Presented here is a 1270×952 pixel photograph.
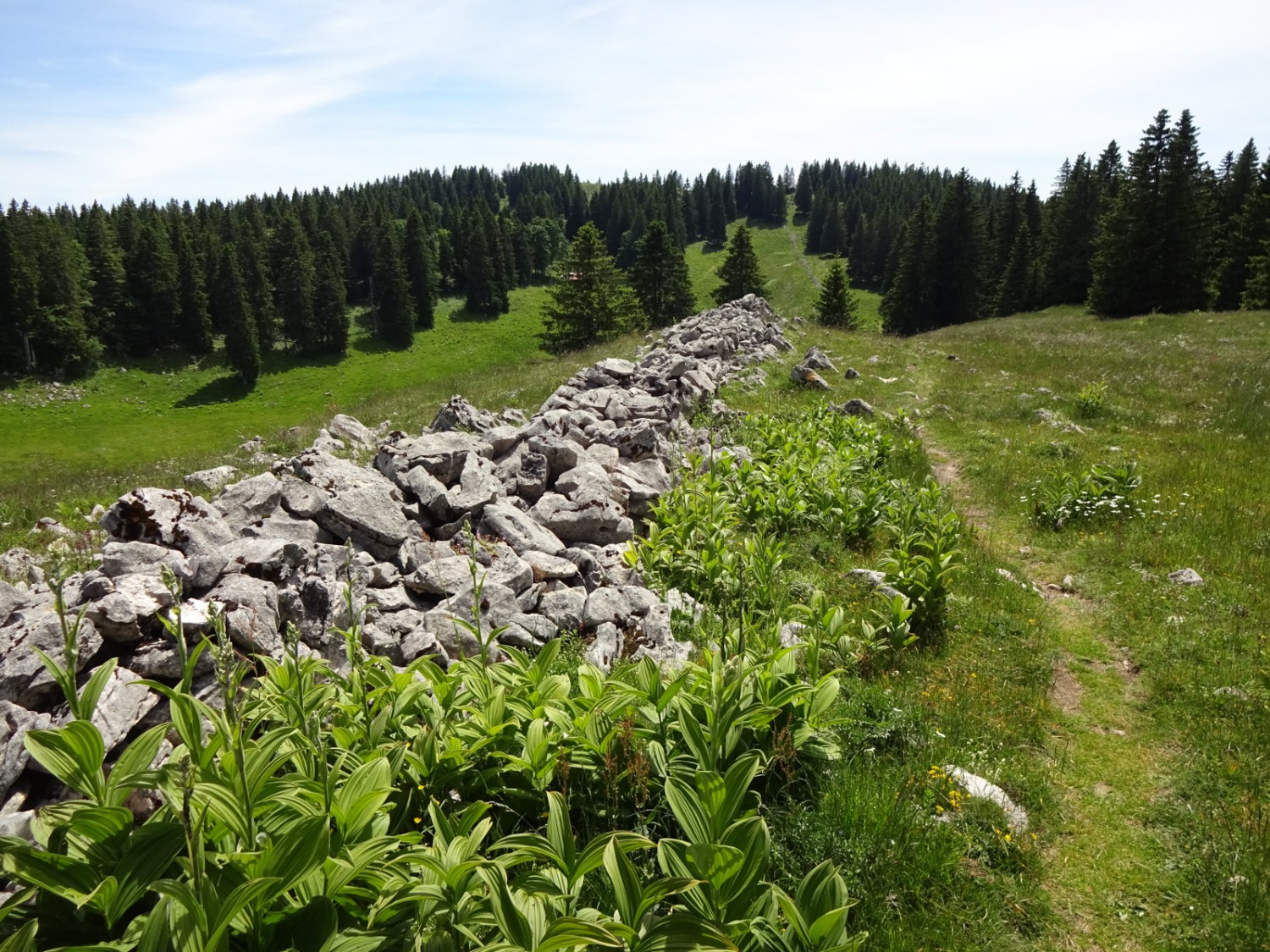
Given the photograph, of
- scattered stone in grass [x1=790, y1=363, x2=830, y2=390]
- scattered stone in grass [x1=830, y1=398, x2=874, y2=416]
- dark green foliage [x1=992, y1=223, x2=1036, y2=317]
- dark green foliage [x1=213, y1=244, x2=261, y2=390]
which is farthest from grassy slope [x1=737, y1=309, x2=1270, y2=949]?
dark green foliage [x1=213, y1=244, x2=261, y2=390]

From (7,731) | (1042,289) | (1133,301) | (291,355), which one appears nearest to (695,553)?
(7,731)

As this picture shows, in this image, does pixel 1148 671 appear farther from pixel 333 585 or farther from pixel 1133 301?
pixel 1133 301

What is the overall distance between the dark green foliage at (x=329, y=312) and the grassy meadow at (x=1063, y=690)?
7537 cm

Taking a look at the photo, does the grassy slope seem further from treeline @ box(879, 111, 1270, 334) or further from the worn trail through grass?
treeline @ box(879, 111, 1270, 334)

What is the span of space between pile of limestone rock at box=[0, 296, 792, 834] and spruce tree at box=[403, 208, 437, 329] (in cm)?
9889

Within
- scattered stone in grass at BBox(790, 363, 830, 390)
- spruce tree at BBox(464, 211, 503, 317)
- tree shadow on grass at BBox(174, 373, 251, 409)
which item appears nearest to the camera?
scattered stone in grass at BBox(790, 363, 830, 390)

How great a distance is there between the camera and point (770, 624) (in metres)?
7.15

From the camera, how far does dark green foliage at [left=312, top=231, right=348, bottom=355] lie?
8938 cm

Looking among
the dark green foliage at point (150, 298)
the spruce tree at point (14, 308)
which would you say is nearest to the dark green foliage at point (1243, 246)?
the dark green foliage at point (150, 298)

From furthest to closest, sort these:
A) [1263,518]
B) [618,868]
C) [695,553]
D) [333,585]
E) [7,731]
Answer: [1263,518]
[695,553]
[333,585]
[7,731]
[618,868]

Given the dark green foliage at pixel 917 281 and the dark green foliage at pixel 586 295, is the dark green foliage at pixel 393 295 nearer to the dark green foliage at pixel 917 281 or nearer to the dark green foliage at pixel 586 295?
the dark green foliage at pixel 586 295

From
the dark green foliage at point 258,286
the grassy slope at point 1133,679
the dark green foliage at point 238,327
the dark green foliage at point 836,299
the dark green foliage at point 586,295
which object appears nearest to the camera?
the grassy slope at point 1133,679

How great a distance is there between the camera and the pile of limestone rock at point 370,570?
5.13m

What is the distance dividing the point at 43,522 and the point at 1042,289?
7814cm
